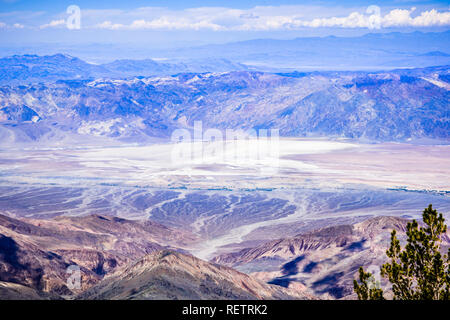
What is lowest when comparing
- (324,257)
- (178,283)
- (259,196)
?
(259,196)

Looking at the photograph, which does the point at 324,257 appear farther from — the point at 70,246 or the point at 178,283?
the point at 178,283

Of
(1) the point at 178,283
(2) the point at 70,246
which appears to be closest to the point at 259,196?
(2) the point at 70,246

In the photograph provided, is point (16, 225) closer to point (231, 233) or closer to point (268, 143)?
point (231, 233)

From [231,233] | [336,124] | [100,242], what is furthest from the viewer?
[336,124]

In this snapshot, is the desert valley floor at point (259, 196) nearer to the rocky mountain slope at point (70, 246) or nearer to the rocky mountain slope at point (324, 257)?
the rocky mountain slope at point (324, 257)

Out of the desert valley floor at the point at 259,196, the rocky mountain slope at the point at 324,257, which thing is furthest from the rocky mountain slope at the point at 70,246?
the rocky mountain slope at the point at 324,257

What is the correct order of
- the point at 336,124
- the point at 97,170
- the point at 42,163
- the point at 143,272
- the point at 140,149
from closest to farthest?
the point at 143,272, the point at 97,170, the point at 42,163, the point at 140,149, the point at 336,124

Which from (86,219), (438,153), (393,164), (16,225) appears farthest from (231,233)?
(438,153)
